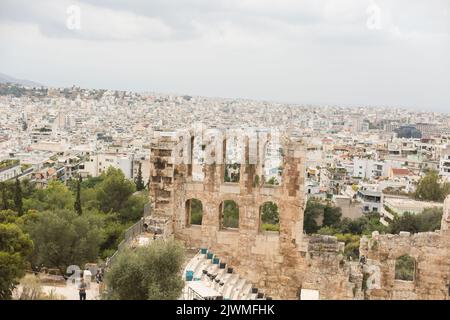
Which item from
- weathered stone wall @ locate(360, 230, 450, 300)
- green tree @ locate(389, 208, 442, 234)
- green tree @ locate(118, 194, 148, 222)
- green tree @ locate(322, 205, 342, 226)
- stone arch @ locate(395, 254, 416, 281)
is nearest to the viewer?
weathered stone wall @ locate(360, 230, 450, 300)

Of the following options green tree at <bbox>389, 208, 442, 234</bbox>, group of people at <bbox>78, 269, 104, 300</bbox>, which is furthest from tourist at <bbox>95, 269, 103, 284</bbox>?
green tree at <bbox>389, 208, 442, 234</bbox>

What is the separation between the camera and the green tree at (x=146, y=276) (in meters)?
9.27

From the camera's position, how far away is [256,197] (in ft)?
43.7

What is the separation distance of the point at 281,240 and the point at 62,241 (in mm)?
6004

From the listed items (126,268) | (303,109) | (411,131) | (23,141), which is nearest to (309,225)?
(126,268)

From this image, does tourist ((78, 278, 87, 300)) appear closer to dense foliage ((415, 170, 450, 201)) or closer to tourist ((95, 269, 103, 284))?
tourist ((95, 269, 103, 284))

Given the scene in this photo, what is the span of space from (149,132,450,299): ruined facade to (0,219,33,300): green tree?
3.15 meters

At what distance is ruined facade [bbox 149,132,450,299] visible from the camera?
1293cm

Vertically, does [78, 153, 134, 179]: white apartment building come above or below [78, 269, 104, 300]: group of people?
below

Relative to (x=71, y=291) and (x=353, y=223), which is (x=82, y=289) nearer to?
(x=71, y=291)

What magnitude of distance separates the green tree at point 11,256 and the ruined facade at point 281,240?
315 centimetres

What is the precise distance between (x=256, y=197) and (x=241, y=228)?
0.79 metres

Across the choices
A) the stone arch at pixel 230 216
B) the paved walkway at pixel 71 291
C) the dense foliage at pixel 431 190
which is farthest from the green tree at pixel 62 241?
the dense foliage at pixel 431 190
